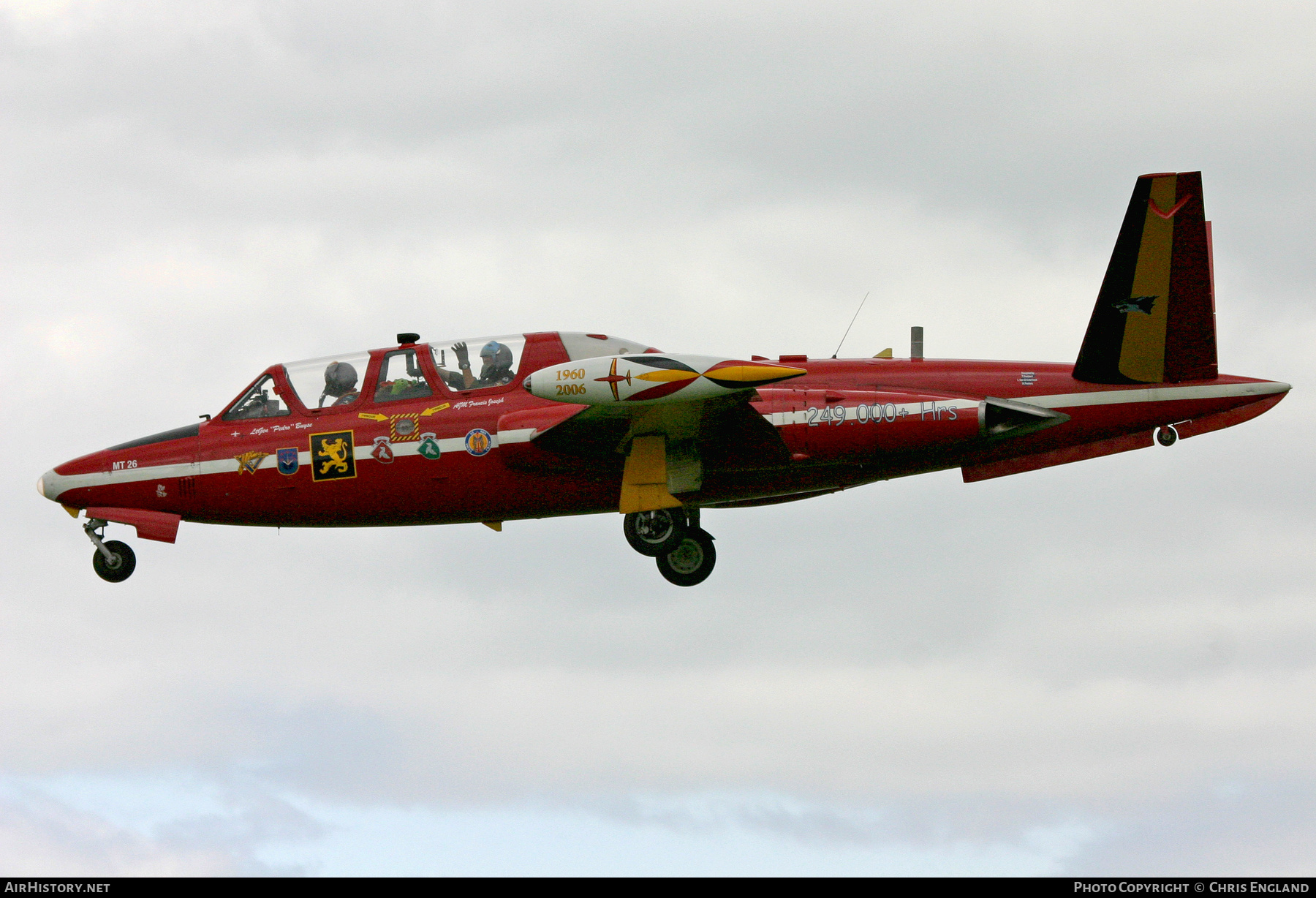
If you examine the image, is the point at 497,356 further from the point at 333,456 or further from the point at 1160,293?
the point at 1160,293

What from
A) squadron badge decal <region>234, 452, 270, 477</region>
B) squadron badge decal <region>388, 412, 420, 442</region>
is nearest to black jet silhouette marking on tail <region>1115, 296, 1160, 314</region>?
squadron badge decal <region>388, 412, 420, 442</region>

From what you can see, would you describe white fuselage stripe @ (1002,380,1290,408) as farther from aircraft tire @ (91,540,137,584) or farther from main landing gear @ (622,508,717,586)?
aircraft tire @ (91,540,137,584)

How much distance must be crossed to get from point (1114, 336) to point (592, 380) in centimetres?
772

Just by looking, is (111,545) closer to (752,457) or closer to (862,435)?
(752,457)

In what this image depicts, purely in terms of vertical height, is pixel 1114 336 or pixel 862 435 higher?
pixel 1114 336

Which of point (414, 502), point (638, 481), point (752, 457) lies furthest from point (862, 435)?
point (414, 502)

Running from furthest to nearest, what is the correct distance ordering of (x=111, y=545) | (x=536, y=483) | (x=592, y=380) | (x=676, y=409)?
1. (x=111, y=545)
2. (x=536, y=483)
3. (x=676, y=409)
4. (x=592, y=380)

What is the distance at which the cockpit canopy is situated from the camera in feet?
85.8

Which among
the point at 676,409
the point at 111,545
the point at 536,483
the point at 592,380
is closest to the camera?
the point at 592,380

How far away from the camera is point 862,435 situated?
24391 millimetres

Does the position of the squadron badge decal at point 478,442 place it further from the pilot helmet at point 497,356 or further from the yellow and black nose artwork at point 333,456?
the yellow and black nose artwork at point 333,456

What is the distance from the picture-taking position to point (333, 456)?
2644 centimetres

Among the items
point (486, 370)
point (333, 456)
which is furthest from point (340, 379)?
point (486, 370)

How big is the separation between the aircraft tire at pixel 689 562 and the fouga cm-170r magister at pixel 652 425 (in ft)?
0.10
